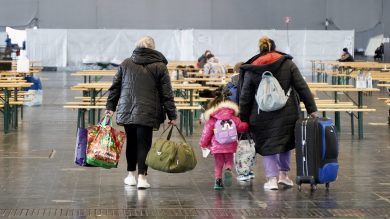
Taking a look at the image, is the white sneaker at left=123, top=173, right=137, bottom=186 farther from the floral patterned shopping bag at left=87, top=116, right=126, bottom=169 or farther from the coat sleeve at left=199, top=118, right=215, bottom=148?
the coat sleeve at left=199, top=118, right=215, bottom=148

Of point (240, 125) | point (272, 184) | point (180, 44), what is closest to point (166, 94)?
point (240, 125)

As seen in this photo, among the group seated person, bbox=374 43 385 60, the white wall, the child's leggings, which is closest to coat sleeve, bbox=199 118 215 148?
the child's leggings

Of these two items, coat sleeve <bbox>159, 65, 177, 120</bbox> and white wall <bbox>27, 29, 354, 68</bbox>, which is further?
white wall <bbox>27, 29, 354, 68</bbox>

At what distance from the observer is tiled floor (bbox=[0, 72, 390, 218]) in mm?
9664

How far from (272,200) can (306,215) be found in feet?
2.98

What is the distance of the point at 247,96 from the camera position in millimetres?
11031

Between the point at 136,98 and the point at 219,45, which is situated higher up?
the point at 219,45

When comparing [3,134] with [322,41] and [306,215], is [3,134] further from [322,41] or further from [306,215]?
[322,41]

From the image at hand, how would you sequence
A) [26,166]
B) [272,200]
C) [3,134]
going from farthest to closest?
[3,134]
[26,166]
[272,200]

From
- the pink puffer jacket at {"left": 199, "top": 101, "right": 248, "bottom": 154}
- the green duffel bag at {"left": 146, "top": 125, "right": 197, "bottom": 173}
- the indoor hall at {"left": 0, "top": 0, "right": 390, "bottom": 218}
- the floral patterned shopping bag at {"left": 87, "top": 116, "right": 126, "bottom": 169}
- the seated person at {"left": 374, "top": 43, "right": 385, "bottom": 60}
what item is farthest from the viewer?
the seated person at {"left": 374, "top": 43, "right": 385, "bottom": 60}

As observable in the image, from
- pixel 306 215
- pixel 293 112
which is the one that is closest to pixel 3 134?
pixel 293 112

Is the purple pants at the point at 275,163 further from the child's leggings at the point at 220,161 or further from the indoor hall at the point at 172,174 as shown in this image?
the child's leggings at the point at 220,161

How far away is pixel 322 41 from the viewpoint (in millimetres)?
43062

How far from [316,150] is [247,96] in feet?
3.28
